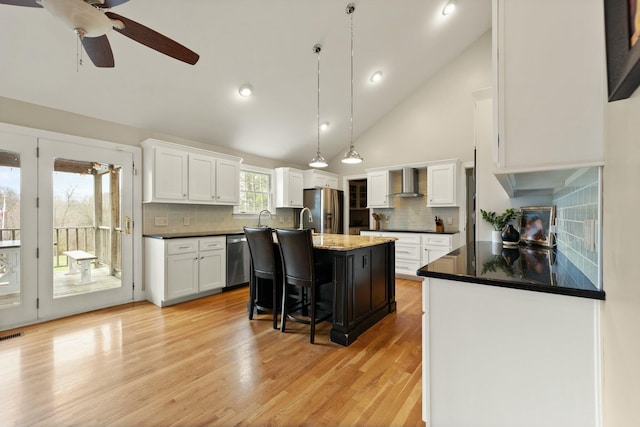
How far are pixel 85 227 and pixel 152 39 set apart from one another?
265cm

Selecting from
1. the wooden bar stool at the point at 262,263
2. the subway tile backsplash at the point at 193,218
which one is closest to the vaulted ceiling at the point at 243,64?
the subway tile backsplash at the point at 193,218

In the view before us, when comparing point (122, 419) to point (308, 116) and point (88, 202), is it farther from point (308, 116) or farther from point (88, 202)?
point (308, 116)

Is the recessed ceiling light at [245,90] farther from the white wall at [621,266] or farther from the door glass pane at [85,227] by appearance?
the white wall at [621,266]

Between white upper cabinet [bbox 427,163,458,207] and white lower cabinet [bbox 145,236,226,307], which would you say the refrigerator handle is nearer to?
white upper cabinet [bbox 427,163,458,207]

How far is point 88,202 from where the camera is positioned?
3.42 metres

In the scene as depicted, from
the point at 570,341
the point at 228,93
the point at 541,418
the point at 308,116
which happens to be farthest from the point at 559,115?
the point at 308,116

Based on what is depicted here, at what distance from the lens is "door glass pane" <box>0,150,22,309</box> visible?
2826 millimetres

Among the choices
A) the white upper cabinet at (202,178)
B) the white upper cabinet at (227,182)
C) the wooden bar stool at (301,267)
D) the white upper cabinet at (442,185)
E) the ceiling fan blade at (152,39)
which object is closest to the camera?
the ceiling fan blade at (152,39)

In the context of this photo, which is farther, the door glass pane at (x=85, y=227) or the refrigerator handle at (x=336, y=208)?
the refrigerator handle at (x=336, y=208)

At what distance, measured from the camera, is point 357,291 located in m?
2.65

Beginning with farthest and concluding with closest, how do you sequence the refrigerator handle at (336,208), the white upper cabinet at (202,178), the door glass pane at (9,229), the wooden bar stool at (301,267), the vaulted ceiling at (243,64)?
the refrigerator handle at (336,208) → the white upper cabinet at (202,178) → the door glass pane at (9,229) → the vaulted ceiling at (243,64) → the wooden bar stool at (301,267)

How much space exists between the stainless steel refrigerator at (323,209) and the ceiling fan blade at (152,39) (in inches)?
154

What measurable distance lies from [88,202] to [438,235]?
5051 mm

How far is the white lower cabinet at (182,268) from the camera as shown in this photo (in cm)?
354
